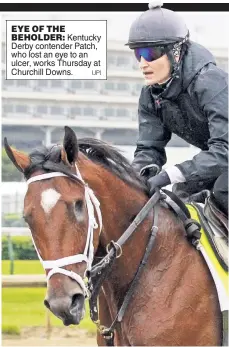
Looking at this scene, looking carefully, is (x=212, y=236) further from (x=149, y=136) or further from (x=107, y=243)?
(x=149, y=136)

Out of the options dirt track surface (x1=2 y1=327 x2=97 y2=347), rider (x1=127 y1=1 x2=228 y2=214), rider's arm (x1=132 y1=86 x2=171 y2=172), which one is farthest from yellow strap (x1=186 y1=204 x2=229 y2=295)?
dirt track surface (x1=2 y1=327 x2=97 y2=347)

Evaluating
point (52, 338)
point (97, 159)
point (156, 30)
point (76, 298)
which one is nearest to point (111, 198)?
point (97, 159)

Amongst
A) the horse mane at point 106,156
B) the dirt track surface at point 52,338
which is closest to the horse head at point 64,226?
the horse mane at point 106,156

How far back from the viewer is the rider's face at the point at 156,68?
13.3 ft

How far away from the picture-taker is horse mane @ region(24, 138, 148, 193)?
356 cm

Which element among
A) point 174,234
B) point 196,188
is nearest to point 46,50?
point 196,188

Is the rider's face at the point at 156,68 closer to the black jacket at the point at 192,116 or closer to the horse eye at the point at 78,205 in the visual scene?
the black jacket at the point at 192,116

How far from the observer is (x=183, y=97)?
4.12m

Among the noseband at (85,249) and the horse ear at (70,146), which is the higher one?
the horse ear at (70,146)

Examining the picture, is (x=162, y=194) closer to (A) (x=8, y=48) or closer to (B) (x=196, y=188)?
(B) (x=196, y=188)

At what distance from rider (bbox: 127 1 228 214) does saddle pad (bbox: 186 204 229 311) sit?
0.23 m

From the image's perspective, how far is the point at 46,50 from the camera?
487cm

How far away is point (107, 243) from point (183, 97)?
88 centimetres

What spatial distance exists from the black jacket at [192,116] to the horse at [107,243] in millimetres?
309
